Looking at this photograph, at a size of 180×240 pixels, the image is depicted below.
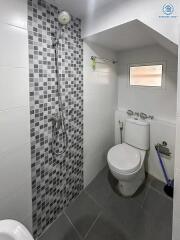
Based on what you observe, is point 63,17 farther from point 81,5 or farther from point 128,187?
point 128,187

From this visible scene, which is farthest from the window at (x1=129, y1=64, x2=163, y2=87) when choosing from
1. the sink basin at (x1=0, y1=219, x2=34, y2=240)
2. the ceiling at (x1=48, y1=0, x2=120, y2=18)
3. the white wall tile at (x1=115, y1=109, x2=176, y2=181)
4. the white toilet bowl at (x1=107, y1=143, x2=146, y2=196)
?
the sink basin at (x1=0, y1=219, x2=34, y2=240)

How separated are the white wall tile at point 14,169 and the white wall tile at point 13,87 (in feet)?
1.18

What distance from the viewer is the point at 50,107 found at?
153cm

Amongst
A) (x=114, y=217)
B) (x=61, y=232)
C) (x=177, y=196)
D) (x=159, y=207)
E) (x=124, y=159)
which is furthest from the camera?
(x=124, y=159)

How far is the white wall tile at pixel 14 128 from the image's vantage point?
3.79 ft

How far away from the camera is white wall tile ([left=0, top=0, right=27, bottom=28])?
42.5 inches

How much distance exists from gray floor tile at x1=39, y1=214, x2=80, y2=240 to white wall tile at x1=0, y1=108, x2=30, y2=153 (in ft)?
3.18

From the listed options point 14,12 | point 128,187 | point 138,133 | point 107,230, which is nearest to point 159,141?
point 138,133

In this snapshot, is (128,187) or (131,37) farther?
(128,187)

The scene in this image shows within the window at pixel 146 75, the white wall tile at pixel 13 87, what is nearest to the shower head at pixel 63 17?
the white wall tile at pixel 13 87

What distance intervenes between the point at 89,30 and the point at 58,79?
2.09 feet

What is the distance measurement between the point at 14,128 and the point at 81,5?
1245 millimetres
